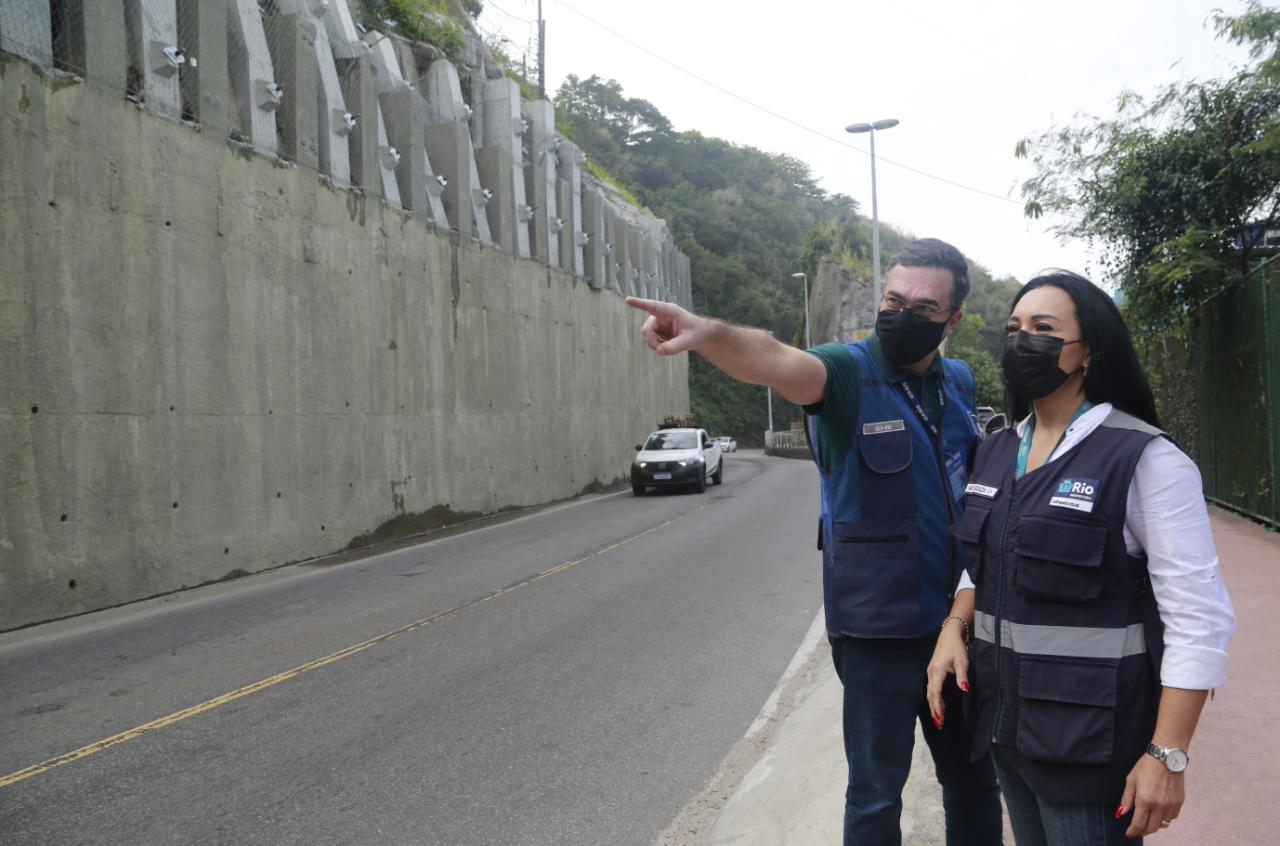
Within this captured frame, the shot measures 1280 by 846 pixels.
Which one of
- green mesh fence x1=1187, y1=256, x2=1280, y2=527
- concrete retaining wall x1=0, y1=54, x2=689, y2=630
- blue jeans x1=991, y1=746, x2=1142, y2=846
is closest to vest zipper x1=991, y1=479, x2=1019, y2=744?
blue jeans x1=991, y1=746, x2=1142, y2=846

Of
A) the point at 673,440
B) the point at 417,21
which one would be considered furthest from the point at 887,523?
the point at 417,21

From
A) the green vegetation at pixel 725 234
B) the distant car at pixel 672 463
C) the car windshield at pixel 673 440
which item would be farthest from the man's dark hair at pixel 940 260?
the green vegetation at pixel 725 234

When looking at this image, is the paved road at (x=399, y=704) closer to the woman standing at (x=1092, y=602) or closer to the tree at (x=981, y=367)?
the woman standing at (x=1092, y=602)

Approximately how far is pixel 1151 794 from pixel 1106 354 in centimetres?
102

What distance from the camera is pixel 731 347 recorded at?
2.24 meters

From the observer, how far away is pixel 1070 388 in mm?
2229

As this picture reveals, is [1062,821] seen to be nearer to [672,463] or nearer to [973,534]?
[973,534]

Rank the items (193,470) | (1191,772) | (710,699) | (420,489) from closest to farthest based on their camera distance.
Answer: (1191,772), (710,699), (193,470), (420,489)

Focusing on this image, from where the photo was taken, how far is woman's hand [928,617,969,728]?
7.59ft

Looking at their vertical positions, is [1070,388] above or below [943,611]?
above

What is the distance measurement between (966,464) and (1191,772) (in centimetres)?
224

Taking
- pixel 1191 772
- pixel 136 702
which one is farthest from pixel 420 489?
pixel 1191 772

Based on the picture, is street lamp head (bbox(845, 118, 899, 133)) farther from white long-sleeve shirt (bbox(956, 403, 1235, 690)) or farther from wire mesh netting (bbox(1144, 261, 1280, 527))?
white long-sleeve shirt (bbox(956, 403, 1235, 690))

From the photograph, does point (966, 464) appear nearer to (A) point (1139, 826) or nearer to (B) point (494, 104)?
(A) point (1139, 826)
